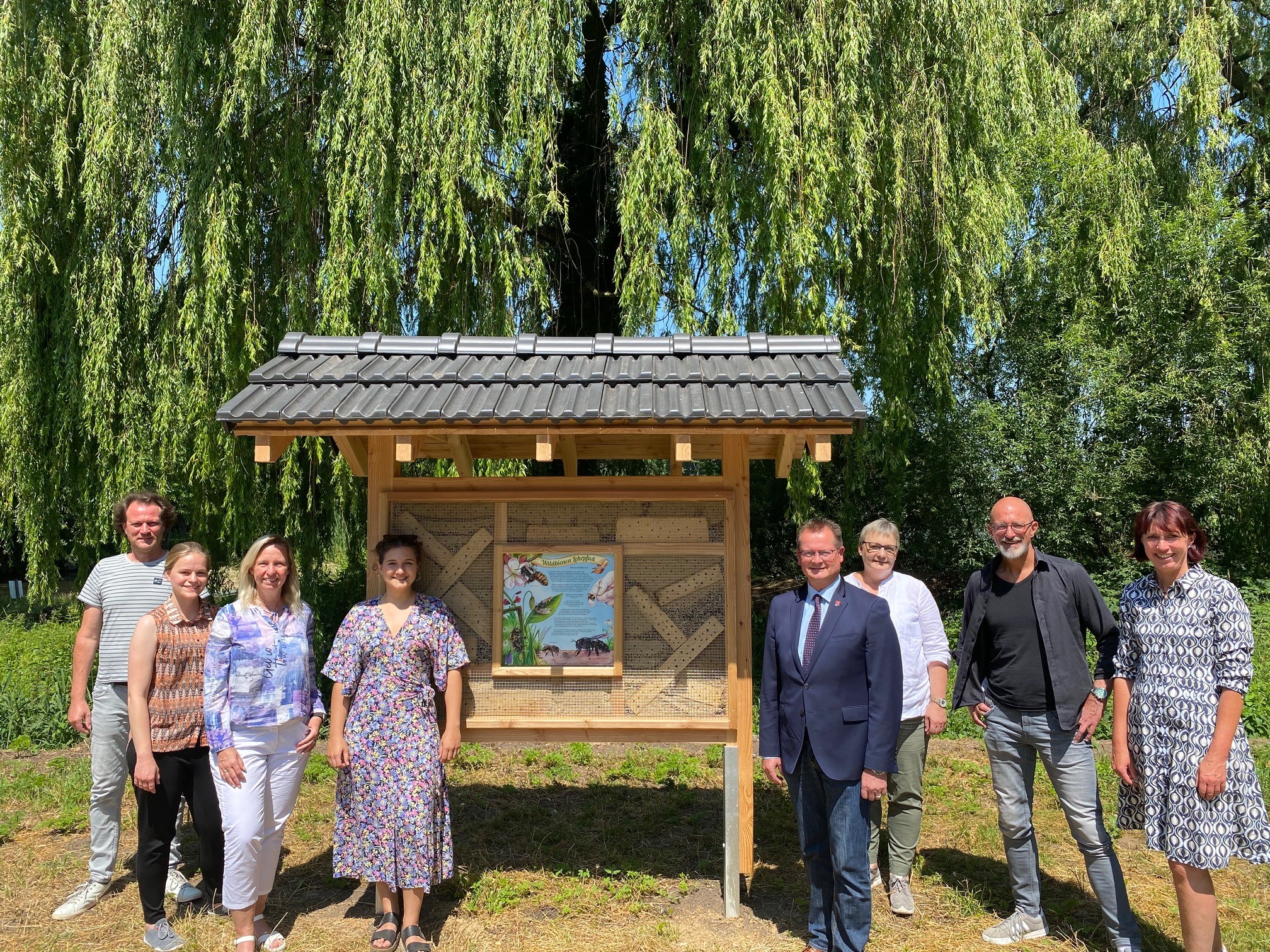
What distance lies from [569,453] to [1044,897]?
3.22 m

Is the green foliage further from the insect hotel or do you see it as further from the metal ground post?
the metal ground post

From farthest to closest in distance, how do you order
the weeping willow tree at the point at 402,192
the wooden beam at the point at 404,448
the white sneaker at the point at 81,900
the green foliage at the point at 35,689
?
1. the green foliage at the point at 35,689
2. the weeping willow tree at the point at 402,192
3. the white sneaker at the point at 81,900
4. the wooden beam at the point at 404,448

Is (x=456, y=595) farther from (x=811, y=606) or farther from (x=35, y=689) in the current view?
(x=35, y=689)

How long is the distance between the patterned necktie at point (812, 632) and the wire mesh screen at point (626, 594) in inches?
25.4

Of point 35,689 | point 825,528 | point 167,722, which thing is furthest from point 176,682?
point 35,689

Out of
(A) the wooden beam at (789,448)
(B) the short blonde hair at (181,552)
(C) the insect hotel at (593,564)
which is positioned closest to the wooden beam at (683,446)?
(C) the insect hotel at (593,564)

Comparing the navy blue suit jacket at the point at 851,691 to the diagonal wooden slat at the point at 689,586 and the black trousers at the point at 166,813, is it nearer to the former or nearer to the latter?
the diagonal wooden slat at the point at 689,586

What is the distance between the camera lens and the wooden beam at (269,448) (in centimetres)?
362

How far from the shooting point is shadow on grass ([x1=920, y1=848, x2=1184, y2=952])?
3.76 metres

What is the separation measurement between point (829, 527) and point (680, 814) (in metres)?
2.85

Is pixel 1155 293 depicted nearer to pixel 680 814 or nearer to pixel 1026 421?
pixel 1026 421

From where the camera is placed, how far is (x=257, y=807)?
11.4ft

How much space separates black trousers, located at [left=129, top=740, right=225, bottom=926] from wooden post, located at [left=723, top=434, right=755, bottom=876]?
7.26 feet

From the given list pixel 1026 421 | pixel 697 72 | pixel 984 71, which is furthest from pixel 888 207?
pixel 1026 421
